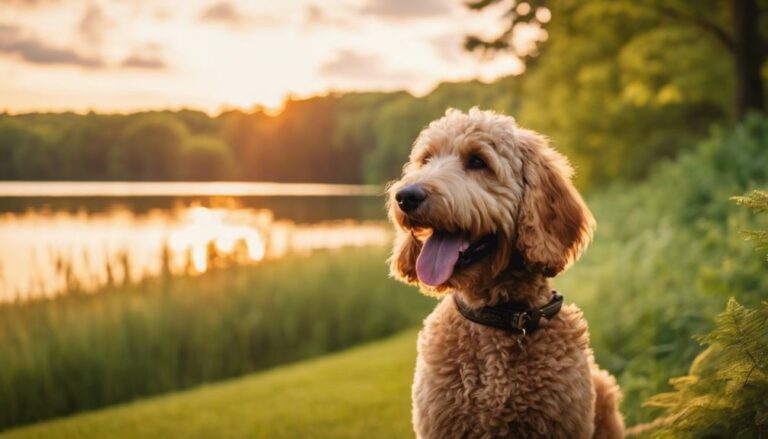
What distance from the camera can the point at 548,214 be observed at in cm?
402

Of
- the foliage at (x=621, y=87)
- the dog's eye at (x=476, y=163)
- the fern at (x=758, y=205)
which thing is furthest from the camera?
the foliage at (x=621, y=87)

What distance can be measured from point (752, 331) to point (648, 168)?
2202 centimetres

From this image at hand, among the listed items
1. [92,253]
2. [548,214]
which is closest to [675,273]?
[548,214]

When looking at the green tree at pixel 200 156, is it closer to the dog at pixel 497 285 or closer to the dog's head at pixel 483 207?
the dog's head at pixel 483 207

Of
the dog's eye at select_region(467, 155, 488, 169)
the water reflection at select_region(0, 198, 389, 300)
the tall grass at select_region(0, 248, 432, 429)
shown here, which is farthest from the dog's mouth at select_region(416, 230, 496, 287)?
the water reflection at select_region(0, 198, 389, 300)

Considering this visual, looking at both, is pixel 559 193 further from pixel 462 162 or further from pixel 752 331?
pixel 752 331

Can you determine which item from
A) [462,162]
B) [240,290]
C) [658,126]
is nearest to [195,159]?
[240,290]

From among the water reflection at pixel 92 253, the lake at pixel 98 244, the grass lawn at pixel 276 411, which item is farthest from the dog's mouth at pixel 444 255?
the water reflection at pixel 92 253

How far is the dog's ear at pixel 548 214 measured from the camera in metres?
3.90

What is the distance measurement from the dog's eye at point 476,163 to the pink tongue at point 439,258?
46cm

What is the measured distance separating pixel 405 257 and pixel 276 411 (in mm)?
3896

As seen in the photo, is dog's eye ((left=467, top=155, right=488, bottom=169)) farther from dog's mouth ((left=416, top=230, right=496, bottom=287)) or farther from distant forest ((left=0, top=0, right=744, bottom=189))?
distant forest ((left=0, top=0, right=744, bottom=189))

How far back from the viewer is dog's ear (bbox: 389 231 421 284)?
4285 millimetres

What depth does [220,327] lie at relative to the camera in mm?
11133
